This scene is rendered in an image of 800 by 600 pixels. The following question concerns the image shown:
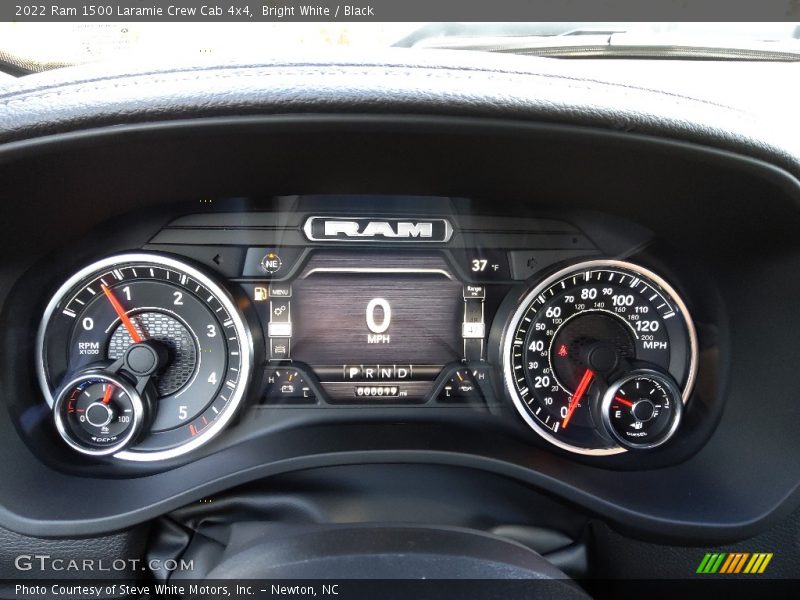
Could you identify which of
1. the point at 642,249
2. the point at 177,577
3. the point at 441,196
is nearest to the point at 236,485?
the point at 177,577

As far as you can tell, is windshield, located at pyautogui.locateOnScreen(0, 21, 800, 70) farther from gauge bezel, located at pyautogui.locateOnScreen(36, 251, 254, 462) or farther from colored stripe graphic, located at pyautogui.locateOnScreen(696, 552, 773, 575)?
colored stripe graphic, located at pyautogui.locateOnScreen(696, 552, 773, 575)

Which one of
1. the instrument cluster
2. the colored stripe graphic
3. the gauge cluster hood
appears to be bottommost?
the colored stripe graphic

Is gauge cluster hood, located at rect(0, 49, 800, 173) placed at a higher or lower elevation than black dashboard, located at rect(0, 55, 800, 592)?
higher

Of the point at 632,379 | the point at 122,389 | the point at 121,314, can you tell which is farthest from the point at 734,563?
the point at 121,314

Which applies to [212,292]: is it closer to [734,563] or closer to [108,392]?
[108,392]

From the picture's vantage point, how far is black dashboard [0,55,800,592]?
1.79m

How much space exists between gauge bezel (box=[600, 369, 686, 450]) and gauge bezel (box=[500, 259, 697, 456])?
12 cm

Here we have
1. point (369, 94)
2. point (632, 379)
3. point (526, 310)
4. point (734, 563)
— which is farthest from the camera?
point (526, 310)

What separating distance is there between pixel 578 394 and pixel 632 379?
0.56 ft

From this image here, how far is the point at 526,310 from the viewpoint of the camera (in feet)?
7.00

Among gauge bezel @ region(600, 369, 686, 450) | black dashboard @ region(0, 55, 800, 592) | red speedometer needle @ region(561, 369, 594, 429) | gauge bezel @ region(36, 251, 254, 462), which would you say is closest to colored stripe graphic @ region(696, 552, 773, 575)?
black dashboard @ region(0, 55, 800, 592)

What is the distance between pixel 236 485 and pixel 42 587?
58cm

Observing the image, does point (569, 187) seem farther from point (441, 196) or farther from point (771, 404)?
point (771, 404)
